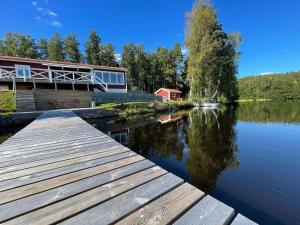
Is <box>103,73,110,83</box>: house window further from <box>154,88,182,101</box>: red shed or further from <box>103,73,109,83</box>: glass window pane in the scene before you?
<box>154,88,182,101</box>: red shed

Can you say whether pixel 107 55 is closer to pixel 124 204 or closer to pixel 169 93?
pixel 169 93

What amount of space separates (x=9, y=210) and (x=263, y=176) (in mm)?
4507

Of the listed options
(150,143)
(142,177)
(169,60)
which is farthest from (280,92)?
(142,177)

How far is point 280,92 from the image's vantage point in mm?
52812

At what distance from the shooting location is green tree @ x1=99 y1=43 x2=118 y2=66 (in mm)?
33875

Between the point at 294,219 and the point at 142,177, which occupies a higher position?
the point at 142,177

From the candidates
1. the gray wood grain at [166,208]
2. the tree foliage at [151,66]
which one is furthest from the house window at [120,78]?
the gray wood grain at [166,208]

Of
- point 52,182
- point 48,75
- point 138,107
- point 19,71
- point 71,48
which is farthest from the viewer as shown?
point 71,48

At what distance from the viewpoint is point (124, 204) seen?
4.14 ft

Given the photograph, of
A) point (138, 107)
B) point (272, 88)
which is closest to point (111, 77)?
point (138, 107)

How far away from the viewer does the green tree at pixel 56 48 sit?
30891mm

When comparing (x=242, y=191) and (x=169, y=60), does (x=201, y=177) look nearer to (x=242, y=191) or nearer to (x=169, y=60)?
(x=242, y=191)

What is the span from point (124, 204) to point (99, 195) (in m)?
0.25

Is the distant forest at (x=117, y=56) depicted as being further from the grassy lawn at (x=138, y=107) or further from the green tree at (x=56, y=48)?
the grassy lawn at (x=138, y=107)
